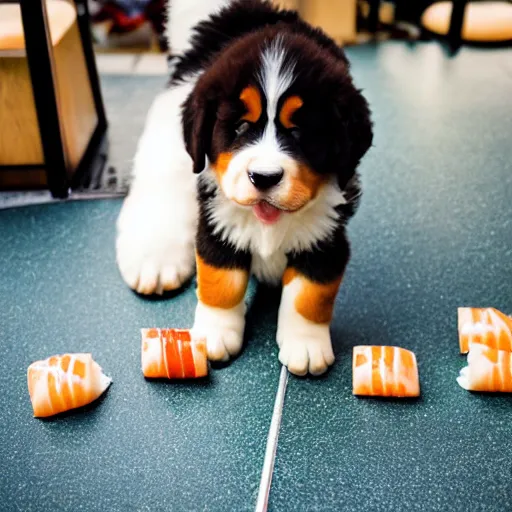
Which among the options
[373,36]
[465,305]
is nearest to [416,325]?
[465,305]

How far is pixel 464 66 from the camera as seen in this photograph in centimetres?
297

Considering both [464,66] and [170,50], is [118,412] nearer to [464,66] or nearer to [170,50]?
[170,50]

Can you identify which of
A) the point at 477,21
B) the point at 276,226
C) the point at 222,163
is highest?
the point at 222,163

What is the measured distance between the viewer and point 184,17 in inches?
64.0

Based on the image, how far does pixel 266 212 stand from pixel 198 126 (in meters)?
0.20

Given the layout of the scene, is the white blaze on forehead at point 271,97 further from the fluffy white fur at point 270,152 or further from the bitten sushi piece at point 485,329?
the bitten sushi piece at point 485,329

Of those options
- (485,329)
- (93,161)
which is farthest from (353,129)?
(93,161)

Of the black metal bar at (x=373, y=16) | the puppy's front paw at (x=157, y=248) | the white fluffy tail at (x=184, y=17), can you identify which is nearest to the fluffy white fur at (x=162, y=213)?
the puppy's front paw at (x=157, y=248)

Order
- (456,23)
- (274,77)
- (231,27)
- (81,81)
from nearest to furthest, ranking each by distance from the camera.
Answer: (274,77)
(231,27)
(81,81)
(456,23)

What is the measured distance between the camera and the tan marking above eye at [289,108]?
3.58 ft

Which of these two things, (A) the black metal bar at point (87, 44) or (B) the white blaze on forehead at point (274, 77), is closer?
(B) the white blaze on forehead at point (274, 77)

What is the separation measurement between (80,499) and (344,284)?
0.81 metres

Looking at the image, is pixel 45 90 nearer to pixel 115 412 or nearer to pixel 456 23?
pixel 115 412

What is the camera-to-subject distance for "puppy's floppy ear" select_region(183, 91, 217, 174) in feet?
3.83
